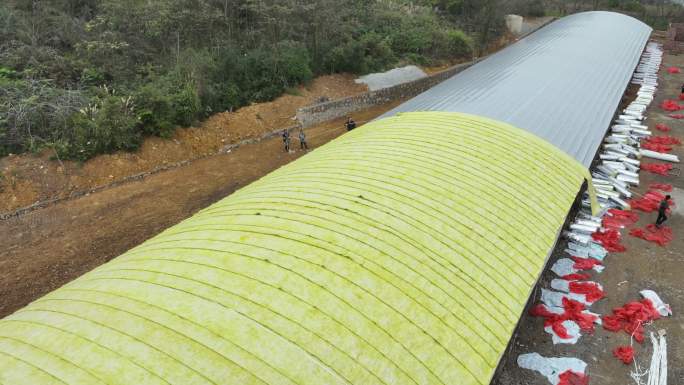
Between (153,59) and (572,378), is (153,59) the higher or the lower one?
the higher one

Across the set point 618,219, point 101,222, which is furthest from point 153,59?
point 618,219

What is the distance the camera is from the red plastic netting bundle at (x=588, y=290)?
10.1 meters

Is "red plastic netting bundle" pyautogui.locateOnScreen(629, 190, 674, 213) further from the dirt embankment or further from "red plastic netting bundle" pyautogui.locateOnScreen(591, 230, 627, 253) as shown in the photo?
the dirt embankment

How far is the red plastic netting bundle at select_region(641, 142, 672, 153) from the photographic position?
1716cm

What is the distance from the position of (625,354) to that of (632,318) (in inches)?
48.5

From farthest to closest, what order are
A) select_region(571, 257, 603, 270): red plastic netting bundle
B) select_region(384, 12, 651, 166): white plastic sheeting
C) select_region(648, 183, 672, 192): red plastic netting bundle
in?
select_region(648, 183, 672, 192): red plastic netting bundle, select_region(384, 12, 651, 166): white plastic sheeting, select_region(571, 257, 603, 270): red plastic netting bundle

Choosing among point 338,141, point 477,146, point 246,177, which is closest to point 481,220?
point 477,146

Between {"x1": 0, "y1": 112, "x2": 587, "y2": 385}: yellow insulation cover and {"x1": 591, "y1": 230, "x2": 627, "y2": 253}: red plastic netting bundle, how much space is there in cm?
351

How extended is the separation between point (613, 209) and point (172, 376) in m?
14.2

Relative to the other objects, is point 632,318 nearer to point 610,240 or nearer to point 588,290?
point 588,290

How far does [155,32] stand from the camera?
2109 cm

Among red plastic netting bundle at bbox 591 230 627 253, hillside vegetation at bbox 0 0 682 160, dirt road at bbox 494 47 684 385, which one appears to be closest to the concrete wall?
hillside vegetation at bbox 0 0 682 160

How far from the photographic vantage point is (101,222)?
1472cm

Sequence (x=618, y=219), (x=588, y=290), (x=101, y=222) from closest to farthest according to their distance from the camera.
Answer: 1. (x=588, y=290)
2. (x=618, y=219)
3. (x=101, y=222)
